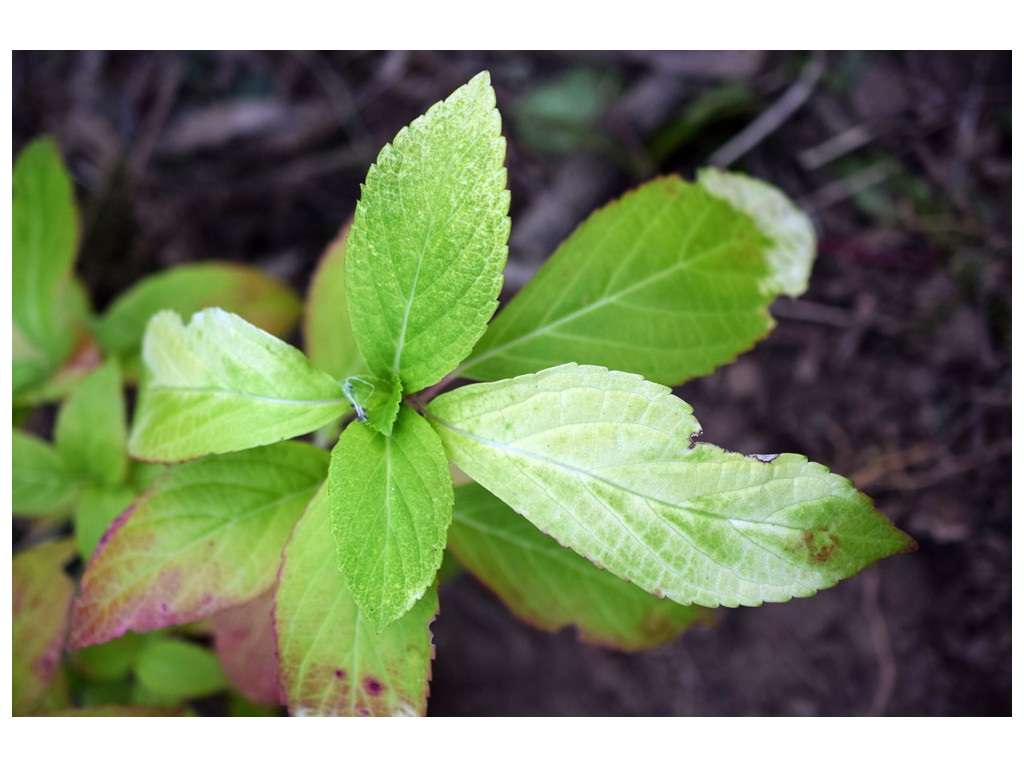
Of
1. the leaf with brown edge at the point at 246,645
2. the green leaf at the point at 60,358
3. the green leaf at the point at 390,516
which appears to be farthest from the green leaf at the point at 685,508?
the green leaf at the point at 60,358

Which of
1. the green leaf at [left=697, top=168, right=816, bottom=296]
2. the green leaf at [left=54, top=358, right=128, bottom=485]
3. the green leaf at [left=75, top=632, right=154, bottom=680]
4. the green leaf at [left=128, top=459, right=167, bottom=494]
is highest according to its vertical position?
the green leaf at [left=697, top=168, right=816, bottom=296]

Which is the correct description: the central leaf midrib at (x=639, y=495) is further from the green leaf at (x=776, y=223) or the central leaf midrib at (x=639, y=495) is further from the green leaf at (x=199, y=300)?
the green leaf at (x=199, y=300)

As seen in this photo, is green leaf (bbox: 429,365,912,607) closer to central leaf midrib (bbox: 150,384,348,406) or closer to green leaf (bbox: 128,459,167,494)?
central leaf midrib (bbox: 150,384,348,406)

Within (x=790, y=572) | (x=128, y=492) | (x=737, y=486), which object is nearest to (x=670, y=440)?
(x=737, y=486)

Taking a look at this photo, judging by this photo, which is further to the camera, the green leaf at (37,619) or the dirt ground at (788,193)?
the dirt ground at (788,193)

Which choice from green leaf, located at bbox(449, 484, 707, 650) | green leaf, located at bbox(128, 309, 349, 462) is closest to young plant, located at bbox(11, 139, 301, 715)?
green leaf, located at bbox(128, 309, 349, 462)

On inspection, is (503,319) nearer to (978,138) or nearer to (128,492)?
(128,492)

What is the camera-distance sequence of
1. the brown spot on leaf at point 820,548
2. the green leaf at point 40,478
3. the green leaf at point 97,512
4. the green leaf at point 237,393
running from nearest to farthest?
the brown spot on leaf at point 820,548
the green leaf at point 237,393
the green leaf at point 97,512
the green leaf at point 40,478

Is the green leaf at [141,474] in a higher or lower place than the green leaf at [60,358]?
lower
